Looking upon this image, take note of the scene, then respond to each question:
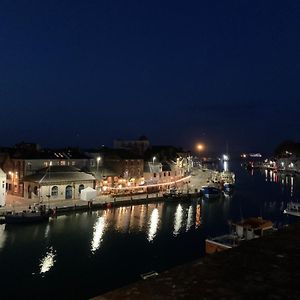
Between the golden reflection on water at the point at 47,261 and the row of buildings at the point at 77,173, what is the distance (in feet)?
76.5

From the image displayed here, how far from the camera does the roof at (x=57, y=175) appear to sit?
61428mm

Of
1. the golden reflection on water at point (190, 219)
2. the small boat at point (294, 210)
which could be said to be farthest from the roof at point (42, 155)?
the small boat at point (294, 210)

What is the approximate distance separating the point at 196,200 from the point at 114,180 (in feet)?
61.8

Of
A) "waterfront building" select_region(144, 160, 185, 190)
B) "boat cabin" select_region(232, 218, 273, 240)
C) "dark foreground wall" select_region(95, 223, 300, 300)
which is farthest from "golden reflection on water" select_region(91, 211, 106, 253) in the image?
"waterfront building" select_region(144, 160, 185, 190)

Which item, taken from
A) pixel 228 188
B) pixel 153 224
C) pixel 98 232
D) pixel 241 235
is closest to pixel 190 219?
pixel 153 224

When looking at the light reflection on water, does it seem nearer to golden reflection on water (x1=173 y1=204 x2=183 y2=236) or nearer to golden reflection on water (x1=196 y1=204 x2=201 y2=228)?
golden reflection on water (x1=196 y1=204 x2=201 y2=228)

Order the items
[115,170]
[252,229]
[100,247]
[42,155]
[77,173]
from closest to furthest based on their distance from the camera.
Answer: [252,229] → [100,247] → [77,173] → [42,155] → [115,170]

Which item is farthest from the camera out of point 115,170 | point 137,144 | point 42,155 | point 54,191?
point 137,144

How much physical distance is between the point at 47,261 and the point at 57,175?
32617 millimetres

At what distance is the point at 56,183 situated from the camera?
6162cm

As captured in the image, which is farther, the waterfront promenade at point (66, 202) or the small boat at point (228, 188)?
the small boat at point (228, 188)

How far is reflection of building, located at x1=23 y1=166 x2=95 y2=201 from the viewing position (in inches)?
2381

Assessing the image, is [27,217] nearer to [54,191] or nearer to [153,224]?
[54,191]

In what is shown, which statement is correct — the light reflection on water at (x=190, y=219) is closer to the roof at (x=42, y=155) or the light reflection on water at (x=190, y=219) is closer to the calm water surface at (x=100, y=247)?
the calm water surface at (x=100, y=247)
